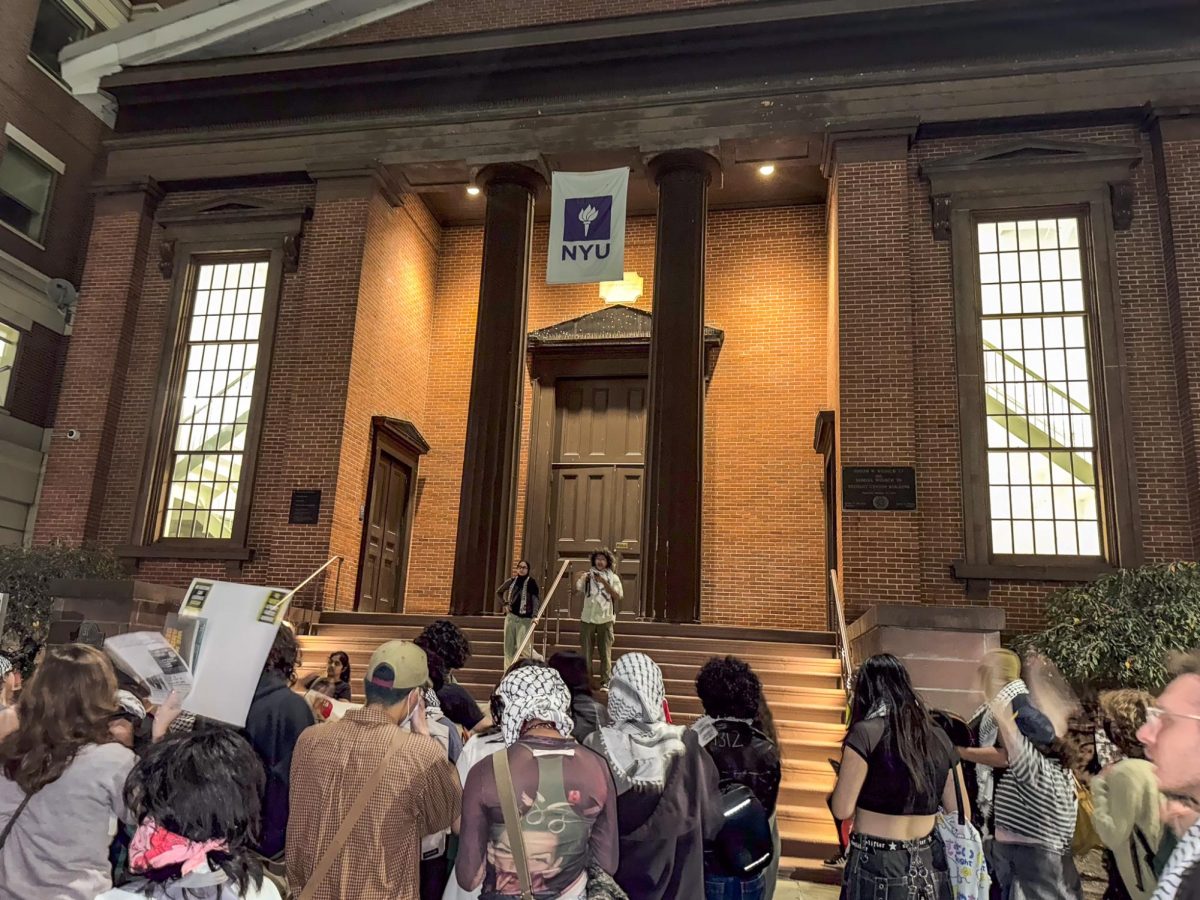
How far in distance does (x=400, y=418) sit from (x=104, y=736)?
12.7m

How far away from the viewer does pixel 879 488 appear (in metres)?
11.7

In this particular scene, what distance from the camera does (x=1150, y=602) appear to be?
369 inches

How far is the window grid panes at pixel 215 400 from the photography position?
14.1 m

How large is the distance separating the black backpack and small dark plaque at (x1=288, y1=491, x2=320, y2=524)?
10.8m

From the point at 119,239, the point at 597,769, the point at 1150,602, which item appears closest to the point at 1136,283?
the point at 1150,602

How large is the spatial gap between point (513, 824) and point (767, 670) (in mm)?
8138

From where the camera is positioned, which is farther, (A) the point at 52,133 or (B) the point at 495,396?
(A) the point at 52,133

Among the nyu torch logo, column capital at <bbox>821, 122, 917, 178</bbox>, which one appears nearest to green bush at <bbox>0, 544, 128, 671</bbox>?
the nyu torch logo

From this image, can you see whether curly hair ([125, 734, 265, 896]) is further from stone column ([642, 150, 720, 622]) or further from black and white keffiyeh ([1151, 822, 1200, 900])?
stone column ([642, 150, 720, 622])

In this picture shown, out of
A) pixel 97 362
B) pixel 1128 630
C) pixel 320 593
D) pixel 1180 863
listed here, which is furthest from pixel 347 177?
pixel 1180 863

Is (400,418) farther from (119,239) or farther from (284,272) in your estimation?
(119,239)

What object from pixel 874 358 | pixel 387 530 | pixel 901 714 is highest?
pixel 874 358

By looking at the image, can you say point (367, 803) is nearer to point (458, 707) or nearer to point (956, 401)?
point (458, 707)

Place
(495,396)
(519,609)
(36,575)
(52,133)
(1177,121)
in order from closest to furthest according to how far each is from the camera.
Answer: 1. (519,609)
2. (1177,121)
3. (36,575)
4. (495,396)
5. (52,133)
